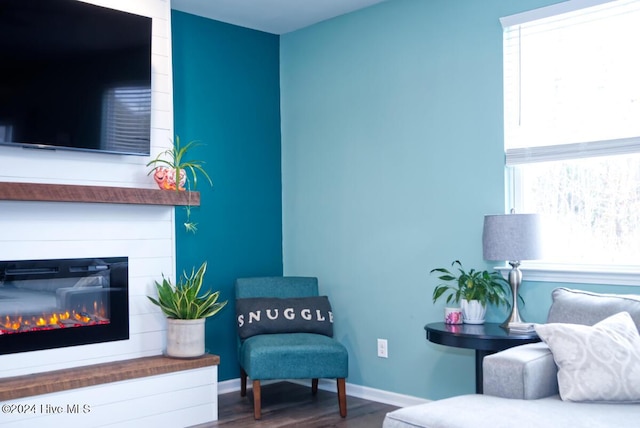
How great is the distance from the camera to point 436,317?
412cm

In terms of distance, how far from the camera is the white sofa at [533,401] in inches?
93.4

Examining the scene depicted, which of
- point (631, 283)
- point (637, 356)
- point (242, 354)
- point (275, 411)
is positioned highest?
point (631, 283)

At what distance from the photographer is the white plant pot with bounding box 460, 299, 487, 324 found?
3576 mm

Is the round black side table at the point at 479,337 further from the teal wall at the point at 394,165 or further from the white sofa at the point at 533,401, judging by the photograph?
the teal wall at the point at 394,165

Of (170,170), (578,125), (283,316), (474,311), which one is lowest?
(283,316)

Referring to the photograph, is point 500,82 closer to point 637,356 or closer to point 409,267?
point 409,267

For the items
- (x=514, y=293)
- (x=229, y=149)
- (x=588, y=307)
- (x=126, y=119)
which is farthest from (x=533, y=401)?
(x=229, y=149)

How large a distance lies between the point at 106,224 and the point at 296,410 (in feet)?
5.04

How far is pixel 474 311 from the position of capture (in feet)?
11.7

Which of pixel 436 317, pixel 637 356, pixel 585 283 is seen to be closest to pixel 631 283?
pixel 585 283

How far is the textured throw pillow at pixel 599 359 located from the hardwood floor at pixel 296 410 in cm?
144

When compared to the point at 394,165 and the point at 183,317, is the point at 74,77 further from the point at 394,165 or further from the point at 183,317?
the point at 394,165

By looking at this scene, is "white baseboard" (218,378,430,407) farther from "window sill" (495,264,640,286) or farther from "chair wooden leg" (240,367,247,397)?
"window sill" (495,264,640,286)

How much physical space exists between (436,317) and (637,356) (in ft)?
5.18
